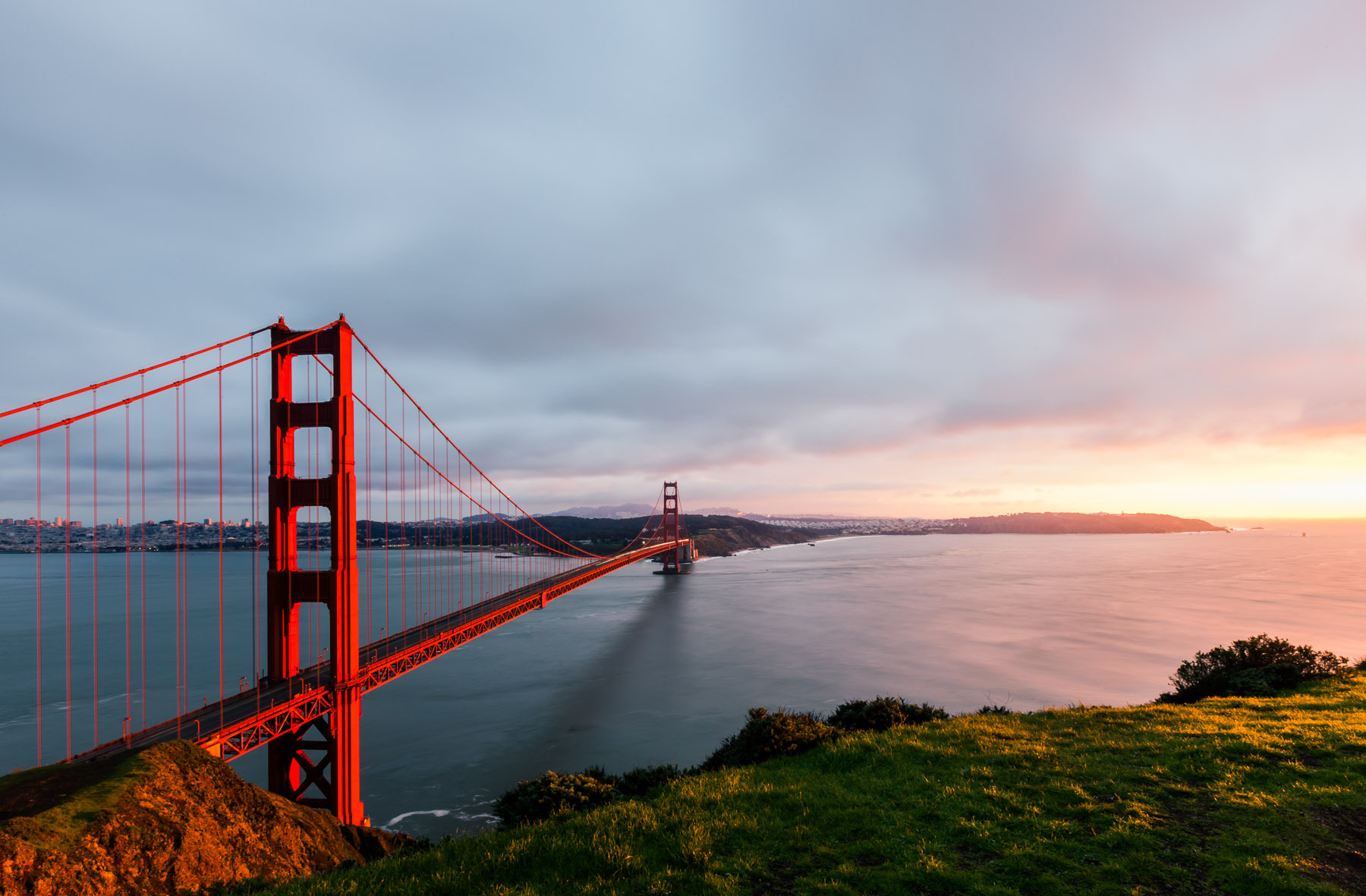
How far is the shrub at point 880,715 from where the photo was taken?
46.8ft

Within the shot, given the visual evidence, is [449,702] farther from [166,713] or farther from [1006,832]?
[1006,832]

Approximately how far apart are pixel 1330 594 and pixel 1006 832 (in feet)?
352

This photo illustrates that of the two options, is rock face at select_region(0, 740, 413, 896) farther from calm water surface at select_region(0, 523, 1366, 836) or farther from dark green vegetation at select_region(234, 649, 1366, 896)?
calm water surface at select_region(0, 523, 1366, 836)

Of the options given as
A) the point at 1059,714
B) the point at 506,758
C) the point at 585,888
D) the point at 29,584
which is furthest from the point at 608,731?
the point at 29,584

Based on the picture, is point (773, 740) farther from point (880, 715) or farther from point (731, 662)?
point (731, 662)

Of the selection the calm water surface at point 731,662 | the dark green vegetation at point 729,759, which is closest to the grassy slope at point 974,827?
the dark green vegetation at point 729,759

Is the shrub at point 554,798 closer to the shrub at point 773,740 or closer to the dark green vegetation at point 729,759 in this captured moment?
the dark green vegetation at point 729,759

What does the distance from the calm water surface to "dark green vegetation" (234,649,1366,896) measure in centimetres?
1324

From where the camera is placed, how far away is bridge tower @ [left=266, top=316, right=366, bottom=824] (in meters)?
18.0

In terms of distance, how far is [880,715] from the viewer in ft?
47.3

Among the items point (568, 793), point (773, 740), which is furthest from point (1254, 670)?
point (568, 793)

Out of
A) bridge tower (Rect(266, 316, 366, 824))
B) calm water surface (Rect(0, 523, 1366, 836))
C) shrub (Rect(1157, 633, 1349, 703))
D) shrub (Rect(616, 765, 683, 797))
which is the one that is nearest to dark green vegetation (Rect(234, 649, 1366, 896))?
shrub (Rect(616, 765, 683, 797))

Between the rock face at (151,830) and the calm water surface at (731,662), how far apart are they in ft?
33.2

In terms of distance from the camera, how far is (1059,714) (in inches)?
547
